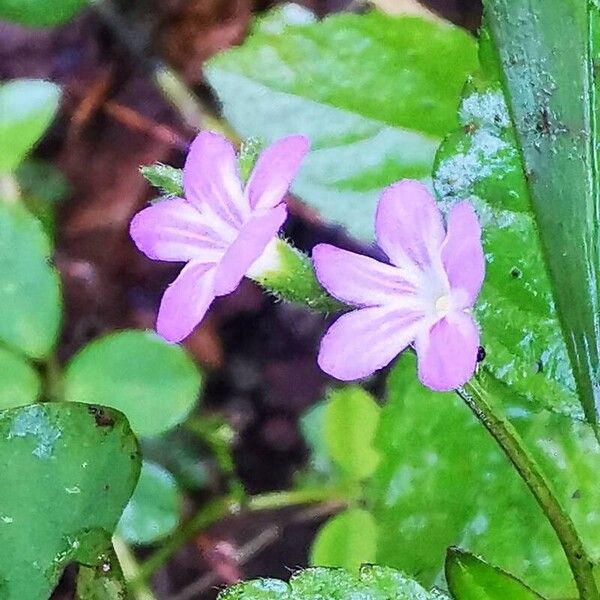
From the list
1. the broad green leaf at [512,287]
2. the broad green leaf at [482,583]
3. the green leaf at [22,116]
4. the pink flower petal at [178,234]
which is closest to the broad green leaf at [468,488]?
the broad green leaf at [512,287]

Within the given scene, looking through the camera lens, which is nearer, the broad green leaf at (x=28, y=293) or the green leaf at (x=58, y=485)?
the green leaf at (x=58, y=485)

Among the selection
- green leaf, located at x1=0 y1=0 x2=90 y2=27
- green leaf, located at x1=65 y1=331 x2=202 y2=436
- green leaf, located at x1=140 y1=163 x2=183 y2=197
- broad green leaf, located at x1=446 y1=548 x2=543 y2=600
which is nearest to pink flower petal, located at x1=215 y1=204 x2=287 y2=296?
green leaf, located at x1=140 y1=163 x2=183 y2=197

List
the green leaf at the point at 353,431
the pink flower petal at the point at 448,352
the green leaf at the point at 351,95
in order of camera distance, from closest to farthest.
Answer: the pink flower petal at the point at 448,352 → the green leaf at the point at 351,95 → the green leaf at the point at 353,431

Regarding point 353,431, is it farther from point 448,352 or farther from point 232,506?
point 448,352

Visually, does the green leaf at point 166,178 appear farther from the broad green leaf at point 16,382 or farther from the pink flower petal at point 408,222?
the broad green leaf at point 16,382

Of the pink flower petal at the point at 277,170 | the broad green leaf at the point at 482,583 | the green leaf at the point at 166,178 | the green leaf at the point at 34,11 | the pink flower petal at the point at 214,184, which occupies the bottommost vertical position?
the green leaf at the point at 34,11

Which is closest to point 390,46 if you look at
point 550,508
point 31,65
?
point 550,508

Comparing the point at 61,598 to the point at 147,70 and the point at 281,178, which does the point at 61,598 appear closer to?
the point at 281,178
